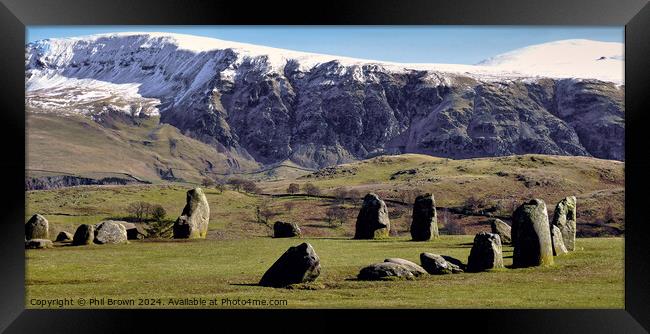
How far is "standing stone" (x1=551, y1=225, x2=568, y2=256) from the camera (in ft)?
118

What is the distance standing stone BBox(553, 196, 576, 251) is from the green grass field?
0.61 m

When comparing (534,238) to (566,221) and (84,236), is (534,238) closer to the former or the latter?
(566,221)

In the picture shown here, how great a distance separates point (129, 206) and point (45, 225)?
216ft

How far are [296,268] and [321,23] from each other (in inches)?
402

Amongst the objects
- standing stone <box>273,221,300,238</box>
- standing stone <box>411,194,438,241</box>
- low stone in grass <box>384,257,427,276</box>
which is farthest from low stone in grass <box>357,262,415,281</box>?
standing stone <box>273,221,300,238</box>

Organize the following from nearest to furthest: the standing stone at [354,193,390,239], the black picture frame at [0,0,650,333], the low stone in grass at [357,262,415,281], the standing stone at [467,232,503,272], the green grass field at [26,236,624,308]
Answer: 1. the black picture frame at [0,0,650,333]
2. the green grass field at [26,236,624,308]
3. the low stone in grass at [357,262,415,281]
4. the standing stone at [467,232,503,272]
5. the standing stone at [354,193,390,239]

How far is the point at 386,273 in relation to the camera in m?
30.9

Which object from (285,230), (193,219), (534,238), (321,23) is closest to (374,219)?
(285,230)

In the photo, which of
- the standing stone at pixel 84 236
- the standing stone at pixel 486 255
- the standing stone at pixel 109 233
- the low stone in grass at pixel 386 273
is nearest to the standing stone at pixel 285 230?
the standing stone at pixel 109 233

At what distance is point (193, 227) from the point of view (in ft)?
172

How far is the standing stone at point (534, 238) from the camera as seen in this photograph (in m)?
33.6

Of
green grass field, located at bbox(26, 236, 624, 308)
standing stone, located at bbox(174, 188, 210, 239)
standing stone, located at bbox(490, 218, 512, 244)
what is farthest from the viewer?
standing stone, located at bbox(174, 188, 210, 239)

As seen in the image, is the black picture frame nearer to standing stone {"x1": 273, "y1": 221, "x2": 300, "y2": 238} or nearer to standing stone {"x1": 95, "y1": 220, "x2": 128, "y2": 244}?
standing stone {"x1": 95, "y1": 220, "x2": 128, "y2": 244}

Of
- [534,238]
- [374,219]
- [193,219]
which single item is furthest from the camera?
[374,219]
